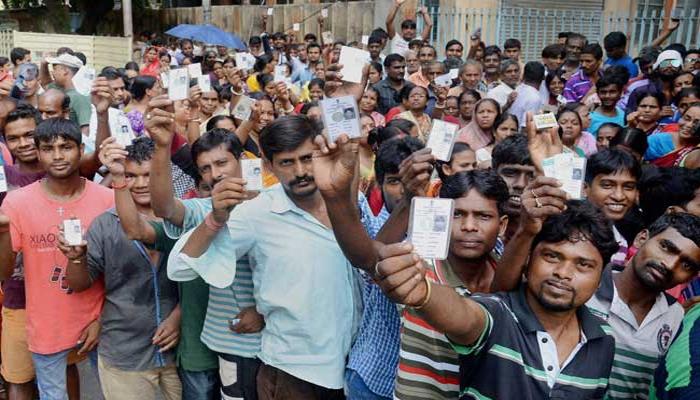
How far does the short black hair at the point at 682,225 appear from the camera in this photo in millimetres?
2361

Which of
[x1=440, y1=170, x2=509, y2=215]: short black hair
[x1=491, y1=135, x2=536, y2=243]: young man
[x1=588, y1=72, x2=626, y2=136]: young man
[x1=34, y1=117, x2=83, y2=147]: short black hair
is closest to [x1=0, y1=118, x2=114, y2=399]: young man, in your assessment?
[x1=34, y1=117, x2=83, y2=147]: short black hair

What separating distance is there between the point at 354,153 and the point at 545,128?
1374 mm

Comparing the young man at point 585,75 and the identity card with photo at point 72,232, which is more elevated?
the young man at point 585,75

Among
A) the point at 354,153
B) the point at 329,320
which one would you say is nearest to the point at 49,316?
the point at 329,320

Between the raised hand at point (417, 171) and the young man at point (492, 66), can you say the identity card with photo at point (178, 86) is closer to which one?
the raised hand at point (417, 171)

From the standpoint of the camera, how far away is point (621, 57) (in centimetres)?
786

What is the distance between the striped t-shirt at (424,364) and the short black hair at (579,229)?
448 mm

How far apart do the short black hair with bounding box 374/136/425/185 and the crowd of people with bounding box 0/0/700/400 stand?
18 mm

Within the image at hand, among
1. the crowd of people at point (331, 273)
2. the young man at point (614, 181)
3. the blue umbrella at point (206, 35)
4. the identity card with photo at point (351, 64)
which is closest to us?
the crowd of people at point (331, 273)

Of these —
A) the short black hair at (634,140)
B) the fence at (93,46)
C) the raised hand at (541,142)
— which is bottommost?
the short black hair at (634,140)

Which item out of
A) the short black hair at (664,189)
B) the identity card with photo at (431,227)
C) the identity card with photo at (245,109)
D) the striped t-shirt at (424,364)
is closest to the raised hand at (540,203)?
the identity card with photo at (431,227)

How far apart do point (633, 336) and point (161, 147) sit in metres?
1.91

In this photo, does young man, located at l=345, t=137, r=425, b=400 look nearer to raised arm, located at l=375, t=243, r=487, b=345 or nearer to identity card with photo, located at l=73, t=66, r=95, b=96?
raised arm, located at l=375, t=243, r=487, b=345

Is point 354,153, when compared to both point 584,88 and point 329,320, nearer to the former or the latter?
point 329,320
